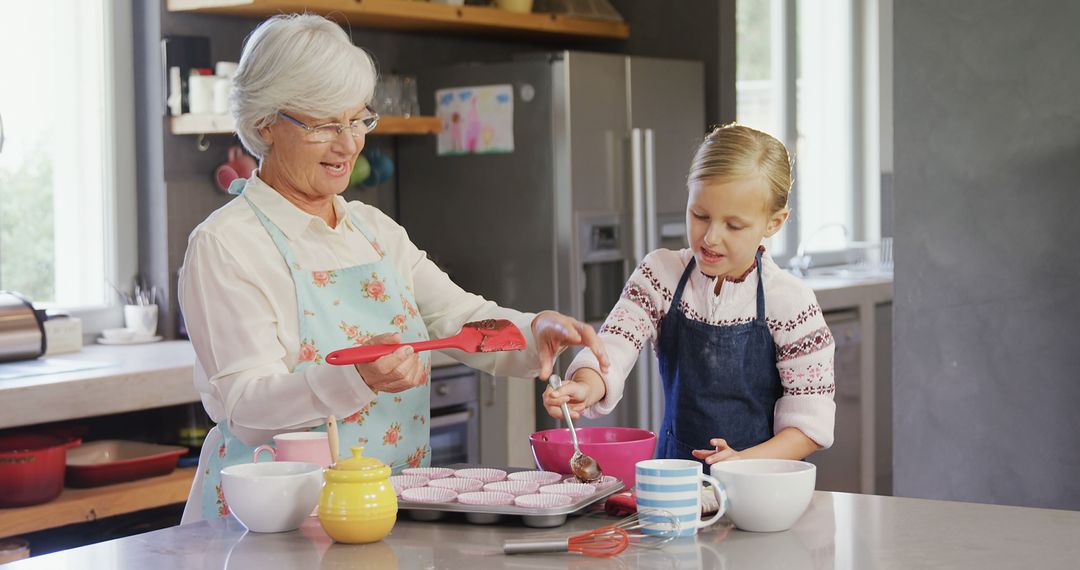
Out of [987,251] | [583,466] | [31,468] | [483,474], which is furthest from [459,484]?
[987,251]

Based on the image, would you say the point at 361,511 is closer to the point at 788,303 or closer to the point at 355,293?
the point at 355,293

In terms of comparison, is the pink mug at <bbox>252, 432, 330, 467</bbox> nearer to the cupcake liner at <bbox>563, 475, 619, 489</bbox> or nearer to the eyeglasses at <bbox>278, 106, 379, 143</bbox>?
the cupcake liner at <bbox>563, 475, 619, 489</bbox>

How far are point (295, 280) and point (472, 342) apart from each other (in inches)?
13.7

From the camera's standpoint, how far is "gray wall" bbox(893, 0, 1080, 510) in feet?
9.69

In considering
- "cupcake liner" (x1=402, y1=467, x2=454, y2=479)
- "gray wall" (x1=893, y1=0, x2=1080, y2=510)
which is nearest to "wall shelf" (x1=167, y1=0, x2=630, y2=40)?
"gray wall" (x1=893, y1=0, x2=1080, y2=510)

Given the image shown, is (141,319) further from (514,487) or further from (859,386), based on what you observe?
(859,386)

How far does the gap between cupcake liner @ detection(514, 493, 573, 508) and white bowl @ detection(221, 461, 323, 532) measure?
25 cm

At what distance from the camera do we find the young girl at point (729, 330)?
2002mm

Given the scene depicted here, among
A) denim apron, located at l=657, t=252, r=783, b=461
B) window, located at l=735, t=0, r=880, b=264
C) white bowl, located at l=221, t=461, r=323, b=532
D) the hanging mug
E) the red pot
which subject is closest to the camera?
white bowl, located at l=221, t=461, r=323, b=532

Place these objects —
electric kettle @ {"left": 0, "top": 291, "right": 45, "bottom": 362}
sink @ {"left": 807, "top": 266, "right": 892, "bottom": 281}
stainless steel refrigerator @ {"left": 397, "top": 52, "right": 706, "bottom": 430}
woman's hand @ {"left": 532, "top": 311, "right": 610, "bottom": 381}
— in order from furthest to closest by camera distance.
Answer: sink @ {"left": 807, "top": 266, "right": 892, "bottom": 281}, stainless steel refrigerator @ {"left": 397, "top": 52, "right": 706, "bottom": 430}, electric kettle @ {"left": 0, "top": 291, "right": 45, "bottom": 362}, woman's hand @ {"left": 532, "top": 311, "right": 610, "bottom": 381}

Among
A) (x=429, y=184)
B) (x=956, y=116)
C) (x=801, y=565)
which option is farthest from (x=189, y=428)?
(x=801, y=565)

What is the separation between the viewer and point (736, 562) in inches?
56.5

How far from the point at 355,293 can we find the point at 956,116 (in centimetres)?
172

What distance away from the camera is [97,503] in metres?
2.96
